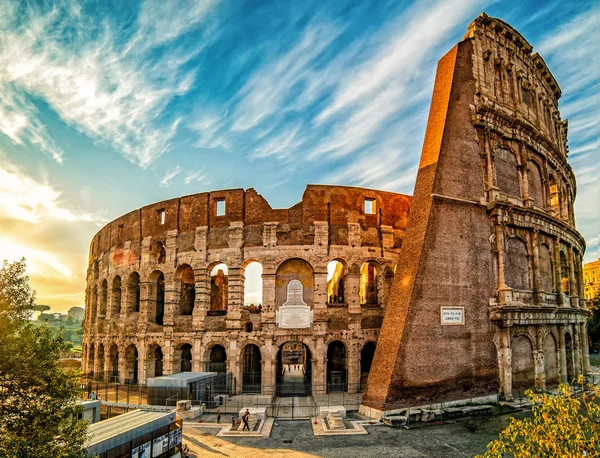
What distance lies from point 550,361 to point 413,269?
12726 mm

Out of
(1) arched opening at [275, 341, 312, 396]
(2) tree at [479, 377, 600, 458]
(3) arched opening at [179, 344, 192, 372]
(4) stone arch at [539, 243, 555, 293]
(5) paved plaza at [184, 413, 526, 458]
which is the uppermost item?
(4) stone arch at [539, 243, 555, 293]

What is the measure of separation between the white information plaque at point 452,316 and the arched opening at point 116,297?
87.2 ft

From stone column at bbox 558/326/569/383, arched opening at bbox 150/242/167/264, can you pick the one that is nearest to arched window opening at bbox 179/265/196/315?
arched opening at bbox 150/242/167/264

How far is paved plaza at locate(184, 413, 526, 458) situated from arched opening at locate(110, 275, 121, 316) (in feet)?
61.3

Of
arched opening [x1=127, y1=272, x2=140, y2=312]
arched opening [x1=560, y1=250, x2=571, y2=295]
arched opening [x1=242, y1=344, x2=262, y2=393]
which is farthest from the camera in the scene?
arched opening [x1=127, y1=272, x2=140, y2=312]

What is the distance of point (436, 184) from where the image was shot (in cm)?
2177

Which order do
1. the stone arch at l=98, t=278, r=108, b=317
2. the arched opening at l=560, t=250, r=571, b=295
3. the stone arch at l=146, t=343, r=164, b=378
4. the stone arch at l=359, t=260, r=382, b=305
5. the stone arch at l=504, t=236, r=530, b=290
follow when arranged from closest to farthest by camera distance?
1. the stone arch at l=504, t=236, r=530, b=290
2. the arched opening at l=560, t=250, r=571, b=295
3. the stone arch at l=146, t=343, r=164, b=378
4. the stone arch at l=359, t=260, r=382, b=305
5. the stone arch at l=98, t=278, r=108, b=317

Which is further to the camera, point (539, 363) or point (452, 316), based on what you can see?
point (539, 363)

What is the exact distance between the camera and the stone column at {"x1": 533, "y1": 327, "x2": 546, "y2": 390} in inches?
929

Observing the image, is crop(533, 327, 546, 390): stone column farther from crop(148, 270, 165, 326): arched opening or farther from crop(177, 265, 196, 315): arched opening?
crop(148, 270, 165, 326): arched opening

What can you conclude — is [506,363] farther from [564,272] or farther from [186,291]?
[186,291]

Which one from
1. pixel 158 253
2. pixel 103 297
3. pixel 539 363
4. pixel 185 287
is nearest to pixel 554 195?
pixel 539 363

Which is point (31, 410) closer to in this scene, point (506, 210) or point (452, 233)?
point (452, 233)

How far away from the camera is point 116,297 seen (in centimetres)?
3481
